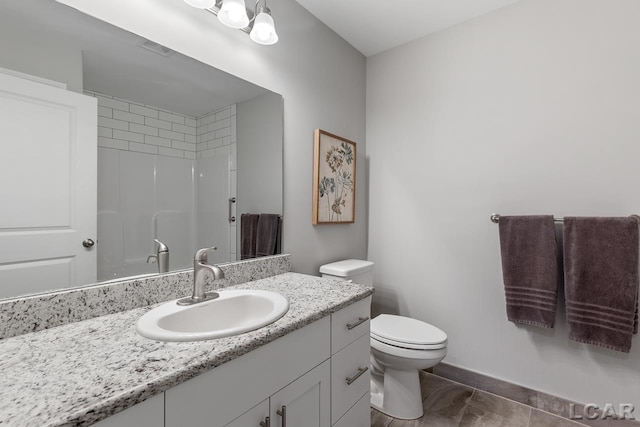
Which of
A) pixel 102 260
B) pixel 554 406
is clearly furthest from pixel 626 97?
pixel 102 260

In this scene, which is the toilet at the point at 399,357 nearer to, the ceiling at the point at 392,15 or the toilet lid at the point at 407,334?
the toilet lid at the point at 407,334

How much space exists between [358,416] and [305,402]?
1.42ft

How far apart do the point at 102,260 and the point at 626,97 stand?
7.96ft

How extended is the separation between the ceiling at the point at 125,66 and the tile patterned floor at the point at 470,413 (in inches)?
73.8

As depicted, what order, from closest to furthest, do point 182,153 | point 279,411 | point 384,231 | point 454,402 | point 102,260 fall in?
point 279,411 → point 102,260 → point 182,153 → point 454,402 → point 384,231

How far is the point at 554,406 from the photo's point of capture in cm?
161

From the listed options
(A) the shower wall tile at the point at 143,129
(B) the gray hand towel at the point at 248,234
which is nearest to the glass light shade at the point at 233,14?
(A) the shower wall tile at the point at 143,129

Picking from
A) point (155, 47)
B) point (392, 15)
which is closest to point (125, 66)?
point (155, 47)

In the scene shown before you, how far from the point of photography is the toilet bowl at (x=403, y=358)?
1479mm

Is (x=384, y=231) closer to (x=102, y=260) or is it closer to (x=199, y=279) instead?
(x=199, y=279)

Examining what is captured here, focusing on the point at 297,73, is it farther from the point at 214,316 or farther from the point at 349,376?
the point at 349,376

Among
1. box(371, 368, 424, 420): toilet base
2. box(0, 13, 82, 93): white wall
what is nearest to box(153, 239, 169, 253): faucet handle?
box(0, 13, 82, 93): white wall

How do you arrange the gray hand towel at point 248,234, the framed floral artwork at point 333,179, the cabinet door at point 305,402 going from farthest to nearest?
the framed floral artwork at point 333,179 → the gray hand towel at point 248,234 → the cabinet door at point 305,402

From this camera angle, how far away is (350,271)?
180cm
